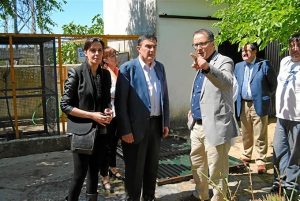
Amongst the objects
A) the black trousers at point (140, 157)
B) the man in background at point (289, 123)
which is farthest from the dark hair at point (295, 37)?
the black trousers at point (140, 157)

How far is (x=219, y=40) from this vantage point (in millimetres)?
4941

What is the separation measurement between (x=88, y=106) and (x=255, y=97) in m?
2.85

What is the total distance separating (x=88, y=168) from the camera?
3.51 metres

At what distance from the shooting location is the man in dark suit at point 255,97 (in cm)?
525

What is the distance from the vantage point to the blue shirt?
12.0ft

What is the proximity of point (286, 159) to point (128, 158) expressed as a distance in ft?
5.87

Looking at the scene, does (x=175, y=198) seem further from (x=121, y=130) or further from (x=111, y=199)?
(x=121, y=130)

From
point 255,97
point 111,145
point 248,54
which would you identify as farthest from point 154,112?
point 248,54

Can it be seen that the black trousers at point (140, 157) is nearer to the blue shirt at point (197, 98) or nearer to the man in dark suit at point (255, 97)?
the blue shirt at point (197, 98)

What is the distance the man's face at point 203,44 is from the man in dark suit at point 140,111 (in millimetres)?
435

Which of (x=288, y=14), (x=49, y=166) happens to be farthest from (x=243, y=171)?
(x=49, y=166)

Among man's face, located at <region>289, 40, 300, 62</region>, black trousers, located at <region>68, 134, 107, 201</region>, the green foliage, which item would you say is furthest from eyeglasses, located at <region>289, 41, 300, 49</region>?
the green foliage

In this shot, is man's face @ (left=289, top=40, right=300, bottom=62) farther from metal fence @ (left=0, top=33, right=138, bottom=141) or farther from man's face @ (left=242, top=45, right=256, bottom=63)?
metal fence @ (left=0, top=33, right=138, bottom=141)

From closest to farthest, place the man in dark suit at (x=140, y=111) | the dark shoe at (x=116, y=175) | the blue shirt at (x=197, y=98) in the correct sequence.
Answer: the man in dark suit at (x=140, y=111), the blue shirt at (x=197, y=98), the dark shoe at (x=116, y=175)
